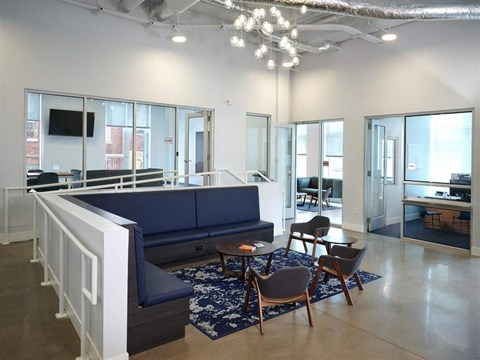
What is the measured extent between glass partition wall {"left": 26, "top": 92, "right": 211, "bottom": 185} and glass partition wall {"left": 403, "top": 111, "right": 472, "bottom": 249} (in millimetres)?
4404

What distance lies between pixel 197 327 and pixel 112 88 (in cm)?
477

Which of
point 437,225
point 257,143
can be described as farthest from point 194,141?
point 437,225

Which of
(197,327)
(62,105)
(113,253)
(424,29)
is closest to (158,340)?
(197,327)

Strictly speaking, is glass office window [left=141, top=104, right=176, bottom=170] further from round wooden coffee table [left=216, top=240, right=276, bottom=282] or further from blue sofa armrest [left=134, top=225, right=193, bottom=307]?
blue sofa armrest [left=134, top=225, right=193, bottom=307]

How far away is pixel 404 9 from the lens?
479 centimetres

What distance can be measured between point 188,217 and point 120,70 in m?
3.16

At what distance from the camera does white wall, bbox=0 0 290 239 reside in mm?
5617

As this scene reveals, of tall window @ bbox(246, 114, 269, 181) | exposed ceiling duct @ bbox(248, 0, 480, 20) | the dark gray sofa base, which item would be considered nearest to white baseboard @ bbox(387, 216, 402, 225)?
tall window @ bbox(246, 114, 269, 181)

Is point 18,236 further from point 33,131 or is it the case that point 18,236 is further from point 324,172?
point 324,172

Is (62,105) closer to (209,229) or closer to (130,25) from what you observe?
(130,25)

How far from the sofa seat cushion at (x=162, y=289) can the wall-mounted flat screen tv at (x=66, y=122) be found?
4.08 m

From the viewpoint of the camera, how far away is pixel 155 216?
486 centimetres

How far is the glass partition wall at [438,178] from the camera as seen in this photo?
19.6 ft

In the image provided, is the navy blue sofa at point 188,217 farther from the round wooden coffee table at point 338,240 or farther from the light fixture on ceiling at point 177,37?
the light fixture on ceiling at point 177,37
